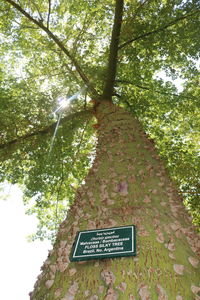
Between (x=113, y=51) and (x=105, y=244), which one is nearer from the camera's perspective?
(x=105, y=244)

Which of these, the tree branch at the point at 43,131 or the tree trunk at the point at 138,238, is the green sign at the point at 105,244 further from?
the tree branch at the point at 43,131

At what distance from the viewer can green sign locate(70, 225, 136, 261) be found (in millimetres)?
1790

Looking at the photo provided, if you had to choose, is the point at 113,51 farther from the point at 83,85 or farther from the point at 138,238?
the point at 138,238

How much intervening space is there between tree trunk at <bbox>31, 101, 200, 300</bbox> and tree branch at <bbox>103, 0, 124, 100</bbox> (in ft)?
9.59

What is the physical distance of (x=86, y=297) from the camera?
159 cm

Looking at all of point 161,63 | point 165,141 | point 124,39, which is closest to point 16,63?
point 124,39

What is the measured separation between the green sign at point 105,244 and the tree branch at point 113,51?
4306mm

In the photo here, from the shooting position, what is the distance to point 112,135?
388cm

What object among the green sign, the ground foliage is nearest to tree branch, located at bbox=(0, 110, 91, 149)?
the ground foliage

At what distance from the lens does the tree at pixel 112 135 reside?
1.74m

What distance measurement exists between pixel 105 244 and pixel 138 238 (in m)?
0.27

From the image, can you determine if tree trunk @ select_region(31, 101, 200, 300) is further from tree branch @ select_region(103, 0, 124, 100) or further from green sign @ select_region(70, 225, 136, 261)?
tree branch @ select_region(103, 0, 124, 100)

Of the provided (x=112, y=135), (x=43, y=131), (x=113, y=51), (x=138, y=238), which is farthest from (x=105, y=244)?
(x=43, y=131)

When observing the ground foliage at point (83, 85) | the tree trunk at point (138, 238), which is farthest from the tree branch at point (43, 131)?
the tree trunk at point (138, 238)
